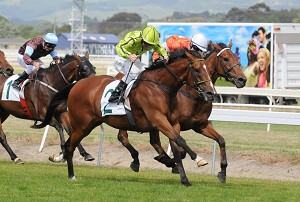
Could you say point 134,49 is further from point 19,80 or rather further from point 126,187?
point 19,80

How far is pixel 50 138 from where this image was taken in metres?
17.9

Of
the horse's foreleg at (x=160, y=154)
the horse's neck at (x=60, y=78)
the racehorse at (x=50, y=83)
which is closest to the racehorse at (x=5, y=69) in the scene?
the racehorse at (x=50, y=83)

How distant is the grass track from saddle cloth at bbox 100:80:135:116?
892 millimetres

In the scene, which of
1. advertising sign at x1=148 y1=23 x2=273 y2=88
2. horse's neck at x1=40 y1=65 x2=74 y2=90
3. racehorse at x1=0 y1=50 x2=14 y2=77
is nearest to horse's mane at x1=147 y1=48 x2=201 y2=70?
horse's neck at x1=40 y1=65 x2=74 y2=90

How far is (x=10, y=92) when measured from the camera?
50.3 feet

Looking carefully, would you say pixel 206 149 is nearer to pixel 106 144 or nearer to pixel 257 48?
pixel 106 144

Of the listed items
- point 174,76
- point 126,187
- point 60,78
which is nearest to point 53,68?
point 60,78

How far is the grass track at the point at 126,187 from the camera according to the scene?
394 inches

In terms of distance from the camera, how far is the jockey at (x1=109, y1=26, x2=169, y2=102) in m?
11.9

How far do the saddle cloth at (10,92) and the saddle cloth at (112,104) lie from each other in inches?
137

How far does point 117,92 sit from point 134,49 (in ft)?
2.62

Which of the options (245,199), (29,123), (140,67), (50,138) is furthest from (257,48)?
(245,199)

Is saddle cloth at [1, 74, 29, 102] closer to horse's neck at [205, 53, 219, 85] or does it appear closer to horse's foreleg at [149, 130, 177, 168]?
horse's foreleg at [149, 130, 177, 168]

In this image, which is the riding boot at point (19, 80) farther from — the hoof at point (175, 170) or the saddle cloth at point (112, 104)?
the hoof at point (175, 170)
